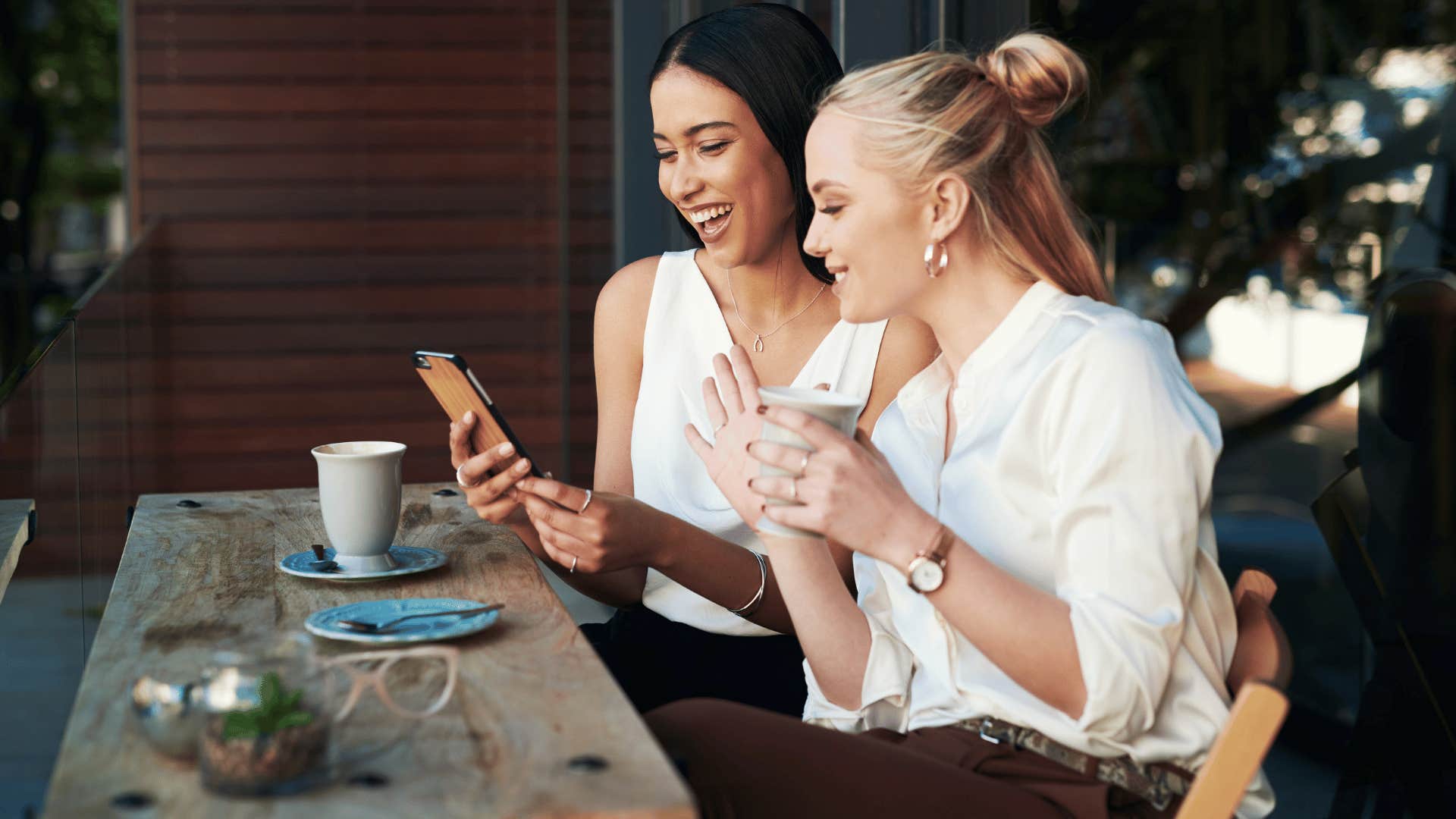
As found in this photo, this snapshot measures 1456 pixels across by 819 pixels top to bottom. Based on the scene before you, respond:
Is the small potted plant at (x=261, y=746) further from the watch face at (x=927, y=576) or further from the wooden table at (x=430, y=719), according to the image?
the watch face at (x=927, y=576)

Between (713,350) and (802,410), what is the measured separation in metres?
1.01

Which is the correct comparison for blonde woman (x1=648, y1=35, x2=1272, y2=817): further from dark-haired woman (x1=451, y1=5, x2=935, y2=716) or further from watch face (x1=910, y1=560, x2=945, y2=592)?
dark-haired woman (x1=451, y1=5, x2=935, y2=716)

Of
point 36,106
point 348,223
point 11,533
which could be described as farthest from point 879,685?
→ point 36,106

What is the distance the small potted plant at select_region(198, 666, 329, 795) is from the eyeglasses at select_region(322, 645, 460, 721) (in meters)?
0.06

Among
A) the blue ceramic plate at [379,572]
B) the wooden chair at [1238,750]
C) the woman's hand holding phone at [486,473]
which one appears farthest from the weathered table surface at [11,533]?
the wooden chair at [1238,750]

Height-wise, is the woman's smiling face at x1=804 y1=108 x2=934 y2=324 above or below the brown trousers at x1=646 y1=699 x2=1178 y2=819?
above

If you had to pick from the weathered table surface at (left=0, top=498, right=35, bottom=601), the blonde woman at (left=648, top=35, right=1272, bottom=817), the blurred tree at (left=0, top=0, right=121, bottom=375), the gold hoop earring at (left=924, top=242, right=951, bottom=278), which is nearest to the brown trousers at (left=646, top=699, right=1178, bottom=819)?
the blonde woman at (left=648, top=35, right=1272, bottom=817)

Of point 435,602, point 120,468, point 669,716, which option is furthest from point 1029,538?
point 120,468

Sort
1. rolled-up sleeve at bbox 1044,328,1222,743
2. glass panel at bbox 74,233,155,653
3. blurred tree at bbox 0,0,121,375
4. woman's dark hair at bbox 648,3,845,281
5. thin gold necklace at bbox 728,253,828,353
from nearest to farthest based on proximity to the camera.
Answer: rolled-up sleeve at bbox 1044,328,1222,743
woman's dark hair at bbox 648,3,845,281
thin gold necklace at bbox 728,253,828,353
glass panel at bbox 74,233,155,653
blurred tree at bbox 0,0,121,375

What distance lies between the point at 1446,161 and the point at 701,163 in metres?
1.32

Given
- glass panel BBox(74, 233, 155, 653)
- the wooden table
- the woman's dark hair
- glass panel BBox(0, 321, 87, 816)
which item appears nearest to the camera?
the wooden table

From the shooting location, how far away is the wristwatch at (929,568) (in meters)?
1.40

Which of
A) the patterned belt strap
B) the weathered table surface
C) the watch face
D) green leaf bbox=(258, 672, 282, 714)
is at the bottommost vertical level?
the patterned belt strap

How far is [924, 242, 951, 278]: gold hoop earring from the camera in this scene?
65.1 inches
